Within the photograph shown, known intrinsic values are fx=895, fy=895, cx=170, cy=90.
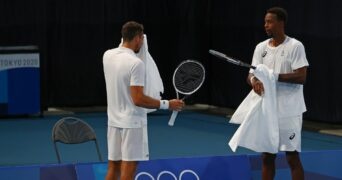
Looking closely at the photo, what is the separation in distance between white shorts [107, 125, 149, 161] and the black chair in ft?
3.13

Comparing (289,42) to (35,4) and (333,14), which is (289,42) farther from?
(35,4)

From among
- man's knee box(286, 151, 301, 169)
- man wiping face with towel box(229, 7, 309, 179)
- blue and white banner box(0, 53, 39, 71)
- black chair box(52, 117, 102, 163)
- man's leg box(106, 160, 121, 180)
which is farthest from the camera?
blue and white banner box(0, 53, 39, 71)

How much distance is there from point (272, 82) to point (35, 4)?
8.55m

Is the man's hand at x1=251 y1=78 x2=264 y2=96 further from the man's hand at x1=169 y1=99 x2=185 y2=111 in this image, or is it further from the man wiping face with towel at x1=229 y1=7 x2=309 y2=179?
the man's hand at x1=169 y1=99 x2=185 y2=111

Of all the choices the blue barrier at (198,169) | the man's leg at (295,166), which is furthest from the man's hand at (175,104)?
the man's leg at (295,166)

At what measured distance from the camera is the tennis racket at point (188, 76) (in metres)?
7.53

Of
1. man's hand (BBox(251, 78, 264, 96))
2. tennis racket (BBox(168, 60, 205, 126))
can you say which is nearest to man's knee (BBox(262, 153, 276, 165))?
man's hand (BBox(251, 78, 264, 96))

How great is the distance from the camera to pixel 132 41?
23.3 ft

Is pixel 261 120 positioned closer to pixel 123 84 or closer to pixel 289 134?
pixel 289 134

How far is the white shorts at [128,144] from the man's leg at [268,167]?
120cm

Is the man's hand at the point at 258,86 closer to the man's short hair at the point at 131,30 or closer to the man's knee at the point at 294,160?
the man's knee at the point at 294,160

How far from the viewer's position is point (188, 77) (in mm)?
7578

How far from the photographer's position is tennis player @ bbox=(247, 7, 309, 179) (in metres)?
7.65

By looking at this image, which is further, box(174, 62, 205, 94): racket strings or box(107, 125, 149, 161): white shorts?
box(174, 62, 205, 94): racket strings
